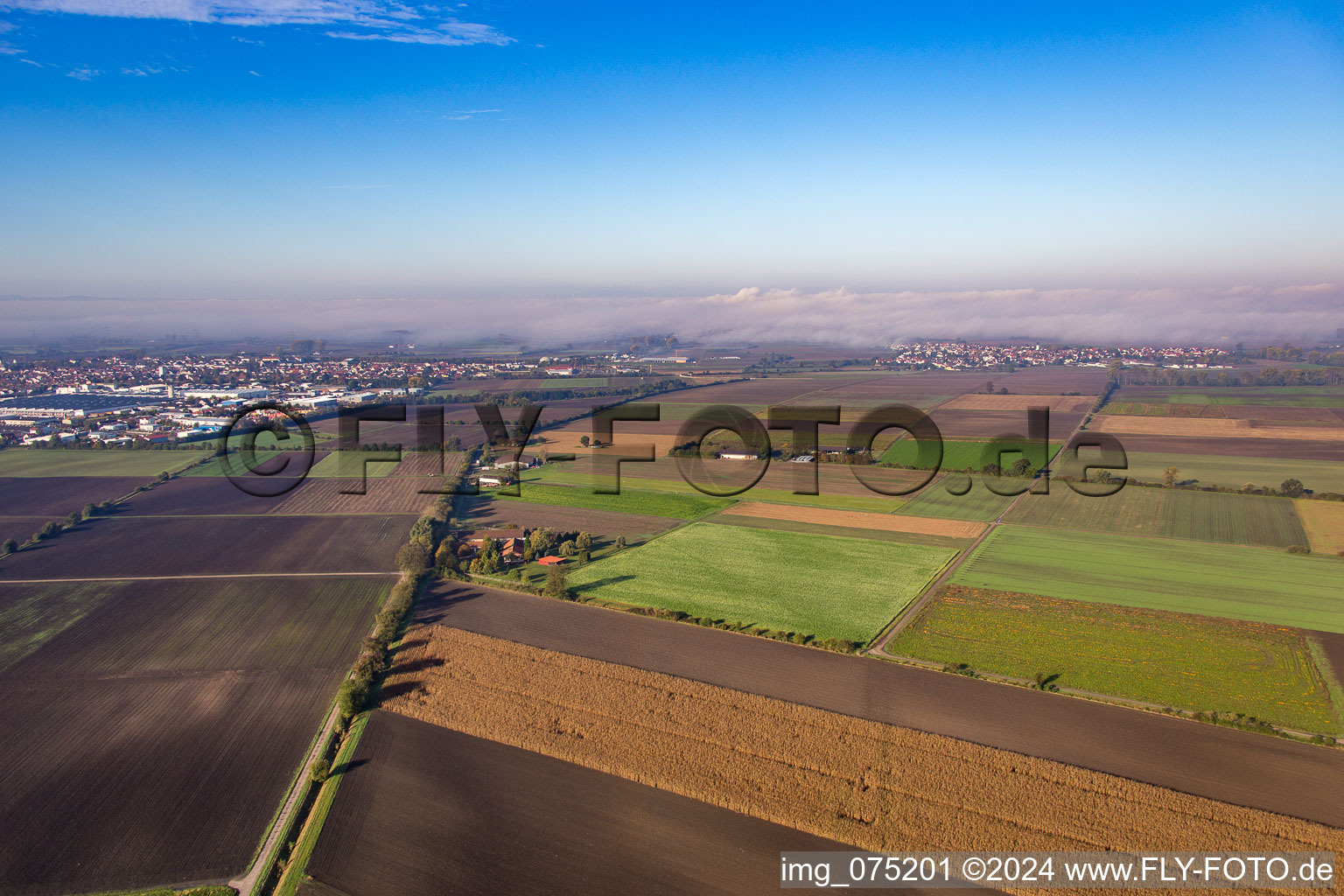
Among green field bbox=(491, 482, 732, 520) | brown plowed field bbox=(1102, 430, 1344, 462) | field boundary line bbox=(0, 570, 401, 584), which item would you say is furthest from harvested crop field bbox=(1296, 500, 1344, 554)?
field boundary line bbox=(0, 570, 401, 584)

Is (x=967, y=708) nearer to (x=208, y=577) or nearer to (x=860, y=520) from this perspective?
(x=860, y=520)

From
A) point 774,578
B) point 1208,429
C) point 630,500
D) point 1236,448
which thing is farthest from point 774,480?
point 1208,429

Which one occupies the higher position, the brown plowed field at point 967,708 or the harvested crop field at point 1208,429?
the harvested crop field at point 1208,429

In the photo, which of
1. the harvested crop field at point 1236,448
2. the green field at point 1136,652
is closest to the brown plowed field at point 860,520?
the green field at point 1136,652

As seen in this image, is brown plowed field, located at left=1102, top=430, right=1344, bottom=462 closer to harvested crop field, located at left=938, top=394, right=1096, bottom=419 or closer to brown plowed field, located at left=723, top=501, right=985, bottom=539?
harvested crop field, located at left=938, top=394, right=1096, bottom=419

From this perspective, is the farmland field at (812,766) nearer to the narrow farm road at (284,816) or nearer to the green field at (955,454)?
the narrow farm road at (284,816)

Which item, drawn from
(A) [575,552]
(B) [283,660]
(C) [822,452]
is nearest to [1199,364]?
(C) [822,452]
